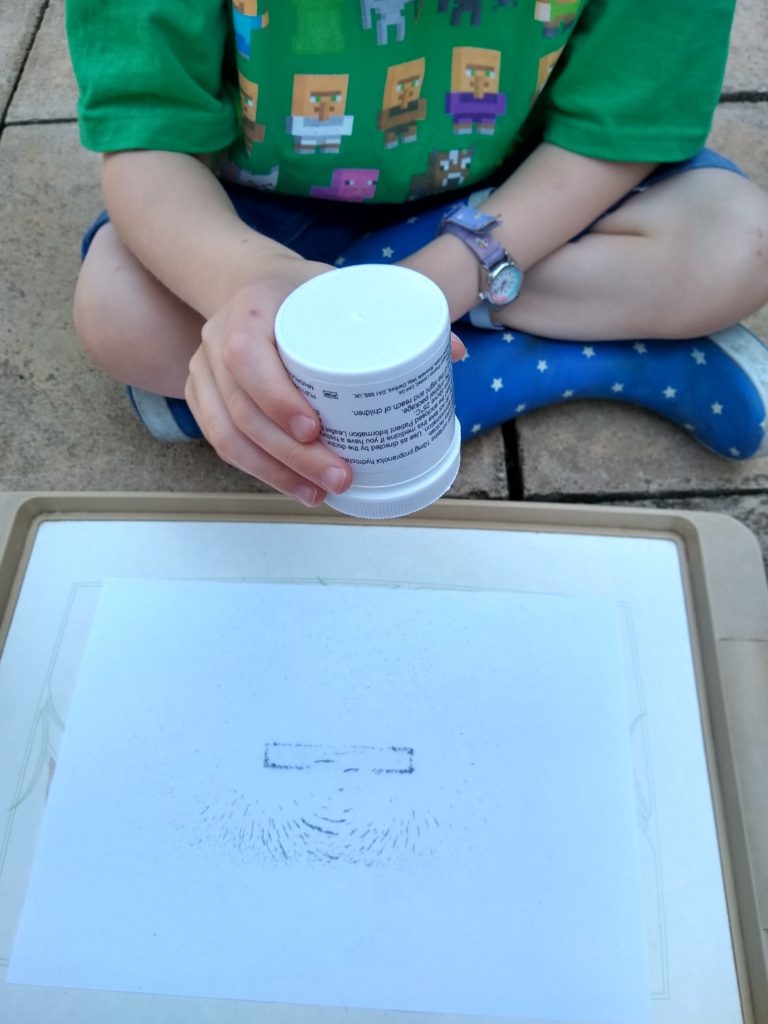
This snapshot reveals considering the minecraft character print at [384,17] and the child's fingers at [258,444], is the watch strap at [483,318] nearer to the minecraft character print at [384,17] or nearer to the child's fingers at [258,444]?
the minecraft character print at [384,17]

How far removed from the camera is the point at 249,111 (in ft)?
2.39

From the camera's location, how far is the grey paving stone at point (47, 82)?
1.15 meters

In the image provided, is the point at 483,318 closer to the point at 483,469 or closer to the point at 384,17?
the point at 483,469

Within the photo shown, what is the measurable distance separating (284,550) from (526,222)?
366 mm

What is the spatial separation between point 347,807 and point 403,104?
57 centimetres

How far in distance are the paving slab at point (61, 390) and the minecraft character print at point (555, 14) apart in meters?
0.36

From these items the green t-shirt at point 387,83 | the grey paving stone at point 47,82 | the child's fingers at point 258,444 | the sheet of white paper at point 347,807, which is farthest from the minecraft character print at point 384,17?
the grey paving stone at point 47,82

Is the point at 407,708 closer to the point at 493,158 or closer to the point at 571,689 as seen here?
the point at 571,689

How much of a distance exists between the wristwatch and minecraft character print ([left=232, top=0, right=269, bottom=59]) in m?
0.22

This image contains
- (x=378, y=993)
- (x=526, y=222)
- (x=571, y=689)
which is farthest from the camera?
(x=526, y=222)

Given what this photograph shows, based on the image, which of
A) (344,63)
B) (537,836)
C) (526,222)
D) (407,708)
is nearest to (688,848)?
(537,836)

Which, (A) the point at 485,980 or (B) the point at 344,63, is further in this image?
(B) the point at 344,63

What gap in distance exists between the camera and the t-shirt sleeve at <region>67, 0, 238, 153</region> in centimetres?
65

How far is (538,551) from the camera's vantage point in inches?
26.7
